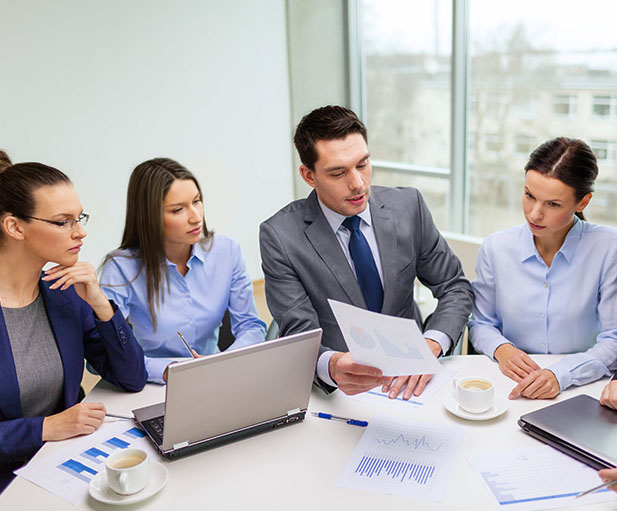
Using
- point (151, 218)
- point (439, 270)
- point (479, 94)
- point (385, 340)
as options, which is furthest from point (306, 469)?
point (479, 94)

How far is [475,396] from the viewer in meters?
1.53

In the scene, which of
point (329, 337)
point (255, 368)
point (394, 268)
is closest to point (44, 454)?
point (255, 368)

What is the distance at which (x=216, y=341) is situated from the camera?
8.00 feet

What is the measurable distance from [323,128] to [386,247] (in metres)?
0.44

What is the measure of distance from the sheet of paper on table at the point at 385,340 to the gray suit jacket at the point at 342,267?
545 mm

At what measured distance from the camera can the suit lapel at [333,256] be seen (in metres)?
2.05

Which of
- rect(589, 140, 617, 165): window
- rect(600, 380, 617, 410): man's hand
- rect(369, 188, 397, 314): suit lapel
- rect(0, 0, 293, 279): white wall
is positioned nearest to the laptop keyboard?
rect(369, 188, 397, 314): suit lapel

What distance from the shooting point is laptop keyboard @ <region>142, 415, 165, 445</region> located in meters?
1.49

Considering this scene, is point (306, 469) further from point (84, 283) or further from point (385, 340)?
point (84, 283)

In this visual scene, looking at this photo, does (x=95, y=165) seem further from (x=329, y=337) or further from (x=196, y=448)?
(x=196, y=448)

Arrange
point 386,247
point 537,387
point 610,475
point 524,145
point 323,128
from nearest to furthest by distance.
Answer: point 610,475, point 537,387, point 323,128, point 386,247, point 524,145

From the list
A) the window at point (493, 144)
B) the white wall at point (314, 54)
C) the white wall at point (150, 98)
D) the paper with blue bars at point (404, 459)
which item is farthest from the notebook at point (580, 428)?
the white wall at point (314, 54)

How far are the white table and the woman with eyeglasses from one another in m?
0.18

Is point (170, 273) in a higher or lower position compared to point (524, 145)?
lower
